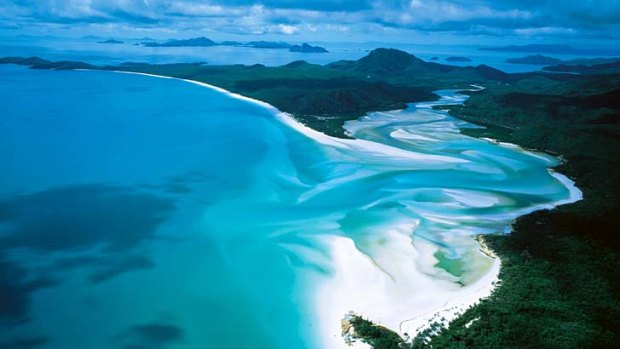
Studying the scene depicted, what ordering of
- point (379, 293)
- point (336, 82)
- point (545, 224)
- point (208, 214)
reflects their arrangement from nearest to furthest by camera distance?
point (379, 293) → point (545, 224) → point (208, 214) → point (336, 82)

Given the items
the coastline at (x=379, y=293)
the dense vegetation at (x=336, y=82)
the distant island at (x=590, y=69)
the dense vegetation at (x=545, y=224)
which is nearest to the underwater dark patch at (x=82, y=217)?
the coastline at (x=379, y=293)

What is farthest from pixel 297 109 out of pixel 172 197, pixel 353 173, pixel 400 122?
pixel 172 197

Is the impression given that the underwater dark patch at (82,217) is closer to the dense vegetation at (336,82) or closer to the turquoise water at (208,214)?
the turquoise water at (208,214)

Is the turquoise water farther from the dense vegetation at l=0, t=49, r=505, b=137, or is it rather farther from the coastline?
the dense vegetation at l=0, t=49, r=505, b=137

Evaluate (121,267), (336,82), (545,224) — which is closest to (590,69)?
(336,82)

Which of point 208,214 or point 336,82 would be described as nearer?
point 208,214

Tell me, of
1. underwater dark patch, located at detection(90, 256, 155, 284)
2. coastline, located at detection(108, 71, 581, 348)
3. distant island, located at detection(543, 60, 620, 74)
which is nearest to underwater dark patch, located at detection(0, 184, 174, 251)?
underwater dark patch, located at detection(90, 256, 155, 284)

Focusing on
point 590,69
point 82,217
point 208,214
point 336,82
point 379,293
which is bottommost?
point 379,293

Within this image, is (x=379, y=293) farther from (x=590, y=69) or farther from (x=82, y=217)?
(x=590, y=69)
